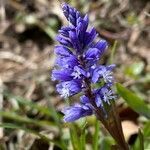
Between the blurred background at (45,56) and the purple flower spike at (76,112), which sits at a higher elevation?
the blurred background at (45,56)

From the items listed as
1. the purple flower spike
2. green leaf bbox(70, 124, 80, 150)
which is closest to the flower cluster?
the purple flower spike

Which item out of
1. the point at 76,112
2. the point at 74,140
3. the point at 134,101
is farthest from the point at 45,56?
the point at 76,112

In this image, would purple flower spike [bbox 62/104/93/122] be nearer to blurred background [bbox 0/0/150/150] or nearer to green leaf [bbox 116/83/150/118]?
green leaf [bbox 116/83/150/118]

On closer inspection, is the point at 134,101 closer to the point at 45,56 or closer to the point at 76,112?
the point at 76,112

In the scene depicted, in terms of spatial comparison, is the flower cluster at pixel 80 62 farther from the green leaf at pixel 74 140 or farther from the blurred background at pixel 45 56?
the blurred background at pixel 45 56

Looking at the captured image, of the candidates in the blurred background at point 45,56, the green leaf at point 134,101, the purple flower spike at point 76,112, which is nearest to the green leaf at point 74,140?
the green leaf at point 134,101

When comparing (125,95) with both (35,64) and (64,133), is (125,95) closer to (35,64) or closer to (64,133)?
(64,133)

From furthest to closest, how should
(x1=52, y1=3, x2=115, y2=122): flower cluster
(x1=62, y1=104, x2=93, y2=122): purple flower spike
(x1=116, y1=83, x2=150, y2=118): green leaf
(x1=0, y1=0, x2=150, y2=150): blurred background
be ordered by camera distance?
(x1=0, y1=0, x2=150, y2=150): blurred background, (x1=116, y1=83, x2=150, y2=118): green leaf, (x1=62, y1=104, x2=93, y2=122): purple flower spike, (x1=52, y1=3, x2=115, y2=122): flower cluster
